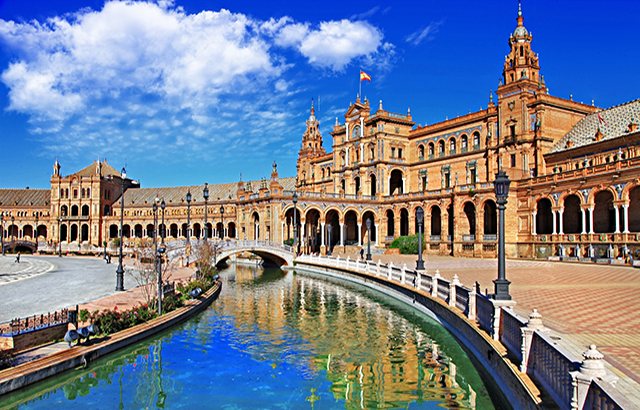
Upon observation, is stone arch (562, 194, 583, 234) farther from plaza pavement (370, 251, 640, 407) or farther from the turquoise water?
the turquoise water

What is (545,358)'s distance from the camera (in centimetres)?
746

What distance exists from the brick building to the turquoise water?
24280mm

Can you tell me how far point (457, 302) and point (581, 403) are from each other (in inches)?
413

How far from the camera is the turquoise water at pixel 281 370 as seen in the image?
1070 cm


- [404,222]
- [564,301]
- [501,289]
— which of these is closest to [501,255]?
[501,289]

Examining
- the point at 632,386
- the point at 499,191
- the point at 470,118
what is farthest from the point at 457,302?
the point at 470,118

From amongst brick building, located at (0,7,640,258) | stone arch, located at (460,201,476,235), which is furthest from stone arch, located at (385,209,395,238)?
stone arch, located at (460,201,476,235)

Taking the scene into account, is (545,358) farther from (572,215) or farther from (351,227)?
(351,227)

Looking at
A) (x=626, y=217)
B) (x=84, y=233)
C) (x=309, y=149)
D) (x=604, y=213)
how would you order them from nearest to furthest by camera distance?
(x=626, y=217), (x=604, y=213), (x=309, y=149), (x=84, y=233)

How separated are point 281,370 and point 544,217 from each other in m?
38.0

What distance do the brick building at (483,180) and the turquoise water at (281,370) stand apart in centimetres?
2428

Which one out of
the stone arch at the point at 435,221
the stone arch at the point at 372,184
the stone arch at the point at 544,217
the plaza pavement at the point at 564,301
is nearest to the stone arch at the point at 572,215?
the stone arch at the point at 544,217

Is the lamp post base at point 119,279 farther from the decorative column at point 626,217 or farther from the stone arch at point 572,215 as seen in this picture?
the stone arch at point 572,215

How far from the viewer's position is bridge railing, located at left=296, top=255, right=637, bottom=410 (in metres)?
5.46
